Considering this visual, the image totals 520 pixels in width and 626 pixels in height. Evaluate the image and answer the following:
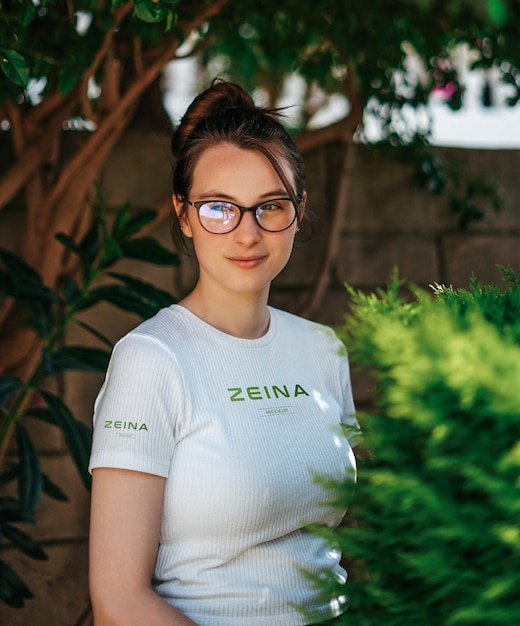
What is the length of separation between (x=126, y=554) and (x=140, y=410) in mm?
228

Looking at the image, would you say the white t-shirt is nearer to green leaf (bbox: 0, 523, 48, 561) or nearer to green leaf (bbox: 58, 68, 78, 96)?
green leaf (bbox: 58, 68, 78, 96)

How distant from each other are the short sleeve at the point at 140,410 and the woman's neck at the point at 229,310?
0.70ft

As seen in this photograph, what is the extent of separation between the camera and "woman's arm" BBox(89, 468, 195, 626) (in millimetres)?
1354

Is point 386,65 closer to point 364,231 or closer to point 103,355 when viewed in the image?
point 364,231

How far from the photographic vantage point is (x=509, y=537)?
0.75 m

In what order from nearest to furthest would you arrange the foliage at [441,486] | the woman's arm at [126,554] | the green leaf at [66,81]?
the foliage at [441,486]
the woman's arm at [126,554]
the green leaf at [66,81]

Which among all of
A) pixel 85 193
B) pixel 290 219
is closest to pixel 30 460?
pixel 85 193

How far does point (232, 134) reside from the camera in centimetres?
171

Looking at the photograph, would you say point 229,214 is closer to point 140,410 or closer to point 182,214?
point 182,214

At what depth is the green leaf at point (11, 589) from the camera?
243 centimetres

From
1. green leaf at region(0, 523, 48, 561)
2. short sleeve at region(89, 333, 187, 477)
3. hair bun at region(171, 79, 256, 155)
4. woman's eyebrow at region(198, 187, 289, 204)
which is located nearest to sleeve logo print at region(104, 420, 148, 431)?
short sleeve at region(89, 333, 187, 477)

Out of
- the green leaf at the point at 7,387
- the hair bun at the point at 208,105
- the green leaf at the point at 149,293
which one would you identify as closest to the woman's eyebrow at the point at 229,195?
the hair bun at the point at 208,105

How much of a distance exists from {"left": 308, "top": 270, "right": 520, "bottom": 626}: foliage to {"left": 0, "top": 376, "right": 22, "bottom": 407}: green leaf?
1.62m

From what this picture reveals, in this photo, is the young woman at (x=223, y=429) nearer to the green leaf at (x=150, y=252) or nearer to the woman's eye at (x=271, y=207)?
the woman's eye at (x=271, y=207)
